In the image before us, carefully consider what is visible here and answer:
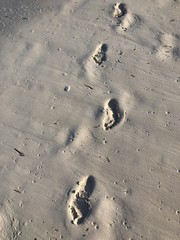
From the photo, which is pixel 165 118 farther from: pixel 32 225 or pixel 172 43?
pixel 32 225

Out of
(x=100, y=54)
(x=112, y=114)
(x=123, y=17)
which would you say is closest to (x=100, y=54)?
(x=100, y=54)

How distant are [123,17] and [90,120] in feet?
3.41

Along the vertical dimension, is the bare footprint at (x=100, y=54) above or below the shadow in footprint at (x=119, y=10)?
below

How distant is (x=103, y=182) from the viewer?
239 centimetres

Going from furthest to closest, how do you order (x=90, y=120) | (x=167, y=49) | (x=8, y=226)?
1. (x=167, y=49)
2. (x=90, y=120)
3. (x=8, y=226)

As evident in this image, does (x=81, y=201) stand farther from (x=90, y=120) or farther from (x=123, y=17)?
(x=123, y=17)

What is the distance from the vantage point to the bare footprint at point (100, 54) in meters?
2.93

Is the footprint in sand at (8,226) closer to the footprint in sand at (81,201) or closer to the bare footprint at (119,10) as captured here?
the footprint in sand at (81,201)

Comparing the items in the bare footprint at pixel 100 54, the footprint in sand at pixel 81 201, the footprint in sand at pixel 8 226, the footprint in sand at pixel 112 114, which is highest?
the bare footprint at pixel 100 54

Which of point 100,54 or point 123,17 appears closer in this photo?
point 100,54

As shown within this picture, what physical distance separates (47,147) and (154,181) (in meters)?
0.76

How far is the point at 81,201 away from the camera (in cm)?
235

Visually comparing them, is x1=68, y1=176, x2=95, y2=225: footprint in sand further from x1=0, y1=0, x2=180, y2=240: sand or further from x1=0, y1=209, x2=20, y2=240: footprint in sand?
x1=0, y1=209, x2=20, y2=240: footprint in sand

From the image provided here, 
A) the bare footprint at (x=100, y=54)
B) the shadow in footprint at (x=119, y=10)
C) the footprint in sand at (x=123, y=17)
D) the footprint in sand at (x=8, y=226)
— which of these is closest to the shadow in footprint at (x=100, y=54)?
the bare footprint at (x=100, y=54)
